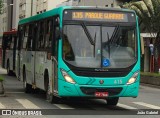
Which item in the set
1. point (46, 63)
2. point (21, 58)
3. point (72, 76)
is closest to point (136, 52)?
point (72, 76)

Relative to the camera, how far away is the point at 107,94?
1445 cm

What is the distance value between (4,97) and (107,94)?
207 inches

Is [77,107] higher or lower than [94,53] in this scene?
lower

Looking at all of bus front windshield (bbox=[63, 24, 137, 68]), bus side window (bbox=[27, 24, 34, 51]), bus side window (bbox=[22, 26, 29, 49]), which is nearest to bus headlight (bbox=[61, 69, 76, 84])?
bus front windshield (bbox=[63, 24, 137, 68])

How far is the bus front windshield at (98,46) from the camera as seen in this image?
1449 cm

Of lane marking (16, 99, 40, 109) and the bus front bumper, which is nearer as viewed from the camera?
the bus front bumper

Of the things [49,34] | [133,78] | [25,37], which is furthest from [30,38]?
[133,78]

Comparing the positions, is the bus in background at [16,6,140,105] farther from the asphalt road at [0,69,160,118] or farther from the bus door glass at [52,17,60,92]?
the asphalt road at [0,69,160,118]

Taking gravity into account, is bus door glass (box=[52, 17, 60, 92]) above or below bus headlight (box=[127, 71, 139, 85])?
above

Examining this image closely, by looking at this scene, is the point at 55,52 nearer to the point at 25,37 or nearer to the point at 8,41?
the point at 25,37

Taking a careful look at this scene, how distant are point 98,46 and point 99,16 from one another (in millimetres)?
997

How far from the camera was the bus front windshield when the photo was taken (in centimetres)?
1449

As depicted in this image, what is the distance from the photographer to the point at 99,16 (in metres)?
15.0

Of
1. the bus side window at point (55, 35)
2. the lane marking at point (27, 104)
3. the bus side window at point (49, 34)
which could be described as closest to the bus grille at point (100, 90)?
the bus side window at point (55, 35)
